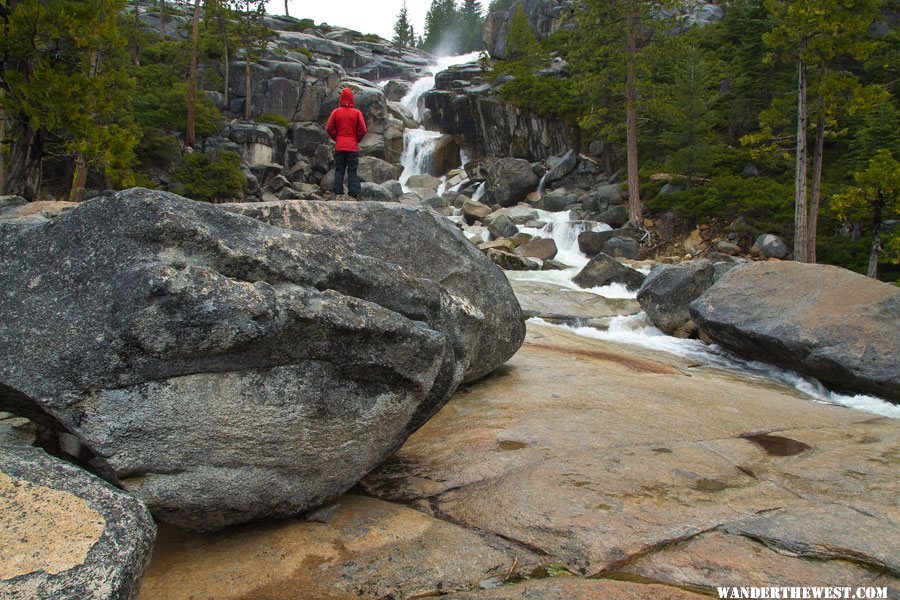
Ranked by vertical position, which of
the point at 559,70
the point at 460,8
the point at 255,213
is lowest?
the point at 255,213

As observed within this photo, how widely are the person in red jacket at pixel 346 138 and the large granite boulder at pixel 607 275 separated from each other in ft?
22.8

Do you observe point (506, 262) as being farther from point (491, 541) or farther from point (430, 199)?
point (491, 541)

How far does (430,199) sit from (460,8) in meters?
75.3

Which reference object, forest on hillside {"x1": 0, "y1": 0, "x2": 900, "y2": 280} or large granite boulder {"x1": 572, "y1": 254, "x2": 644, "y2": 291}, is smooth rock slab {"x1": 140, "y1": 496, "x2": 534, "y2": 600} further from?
large granite boulder {"x1": 572, "y1": 254, "x2": 644, "y2": 291}

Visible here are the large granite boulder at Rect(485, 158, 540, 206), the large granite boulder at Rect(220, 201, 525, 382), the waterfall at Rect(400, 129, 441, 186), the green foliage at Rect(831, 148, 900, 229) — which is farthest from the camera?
the waterfall at Rect(400, 129, 441, 186)

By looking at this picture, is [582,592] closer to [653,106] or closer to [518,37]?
[653,106]

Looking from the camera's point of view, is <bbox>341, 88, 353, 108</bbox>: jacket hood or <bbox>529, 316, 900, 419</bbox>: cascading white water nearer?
<bbox>529, 316, 900, 419</bbox>: cascading white water

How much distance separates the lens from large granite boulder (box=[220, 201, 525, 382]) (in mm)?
4527

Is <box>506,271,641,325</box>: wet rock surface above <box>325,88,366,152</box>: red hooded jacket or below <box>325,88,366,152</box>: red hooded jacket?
below

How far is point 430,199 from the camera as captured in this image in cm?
2988

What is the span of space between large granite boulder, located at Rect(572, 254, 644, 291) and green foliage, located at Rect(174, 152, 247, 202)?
15.7 m

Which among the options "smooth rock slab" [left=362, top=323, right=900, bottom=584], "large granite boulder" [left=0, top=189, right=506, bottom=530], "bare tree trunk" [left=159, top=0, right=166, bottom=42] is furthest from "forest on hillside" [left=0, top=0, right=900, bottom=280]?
"smooth rock slab" [left=362, top=323, right=900, bottom=584]

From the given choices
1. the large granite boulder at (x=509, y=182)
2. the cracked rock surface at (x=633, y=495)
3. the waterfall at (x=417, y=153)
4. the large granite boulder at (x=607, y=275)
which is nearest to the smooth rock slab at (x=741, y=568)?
the cracked rock surface at (x=633, y=495)

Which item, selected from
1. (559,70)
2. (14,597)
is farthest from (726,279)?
(559,70)
